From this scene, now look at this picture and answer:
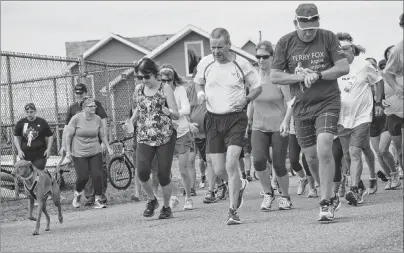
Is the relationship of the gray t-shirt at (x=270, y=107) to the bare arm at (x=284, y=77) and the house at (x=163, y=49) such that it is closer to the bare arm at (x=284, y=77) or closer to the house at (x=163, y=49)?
the bare arm at (x=284, y=77)

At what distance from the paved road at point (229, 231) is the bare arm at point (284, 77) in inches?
54.9

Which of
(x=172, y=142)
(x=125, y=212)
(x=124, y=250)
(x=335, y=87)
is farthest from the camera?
(x=125, y=212)

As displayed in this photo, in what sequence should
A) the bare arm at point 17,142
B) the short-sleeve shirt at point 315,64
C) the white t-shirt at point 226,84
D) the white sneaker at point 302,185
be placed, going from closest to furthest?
the short-sleeve shirt at point 315,64, the white t-shirt at point 226,84, the white sneaker at point 302,185, the bare arm at point 17,142

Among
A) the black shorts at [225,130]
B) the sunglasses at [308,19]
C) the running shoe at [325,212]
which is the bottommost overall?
the running shoe at [325,212]

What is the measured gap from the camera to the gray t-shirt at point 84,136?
14.7 metres

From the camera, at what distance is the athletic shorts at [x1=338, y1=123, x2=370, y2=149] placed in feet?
38.6

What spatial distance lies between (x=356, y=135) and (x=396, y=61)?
3042 mm

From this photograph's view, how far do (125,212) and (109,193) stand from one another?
4.59 metres

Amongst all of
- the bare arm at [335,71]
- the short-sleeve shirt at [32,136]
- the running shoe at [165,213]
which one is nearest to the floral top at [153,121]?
the running shoe at [165,213]

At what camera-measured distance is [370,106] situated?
11828 mm

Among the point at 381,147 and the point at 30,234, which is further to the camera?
the point at 381,147

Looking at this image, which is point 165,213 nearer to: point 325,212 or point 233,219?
point 233,219

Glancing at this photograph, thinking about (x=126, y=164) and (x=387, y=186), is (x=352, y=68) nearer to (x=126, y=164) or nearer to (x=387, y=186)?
(x=387, y=186)

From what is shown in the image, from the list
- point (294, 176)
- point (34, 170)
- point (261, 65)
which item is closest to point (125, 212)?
point (34, 170)
